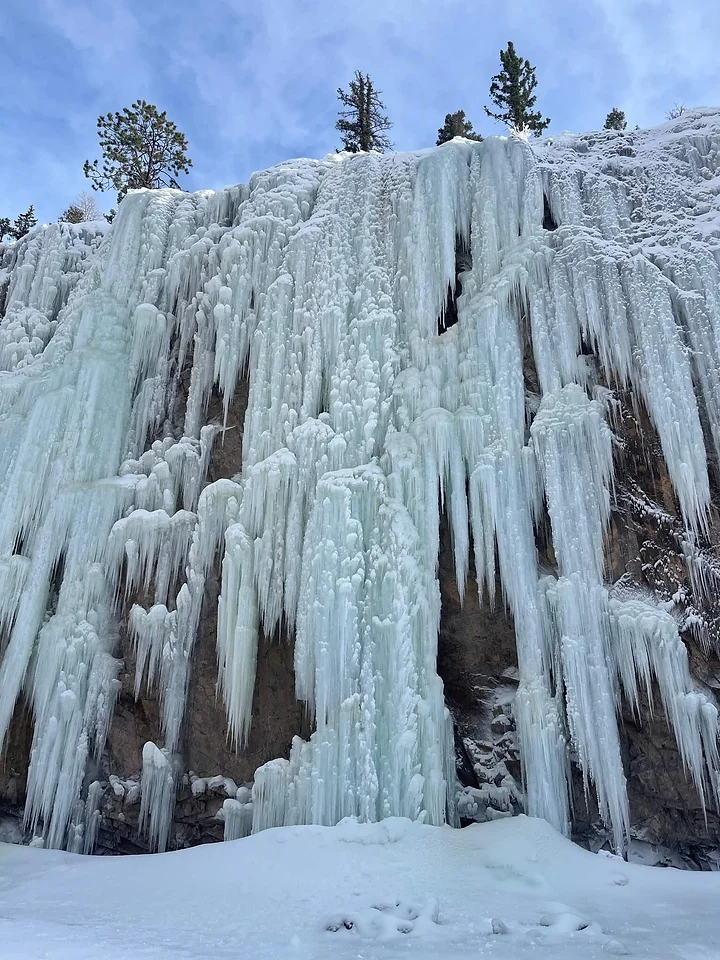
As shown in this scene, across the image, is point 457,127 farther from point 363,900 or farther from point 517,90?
point 363,900

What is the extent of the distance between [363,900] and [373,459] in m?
4.65

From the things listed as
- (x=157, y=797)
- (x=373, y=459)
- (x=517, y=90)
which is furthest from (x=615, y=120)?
(x=157, y=797)

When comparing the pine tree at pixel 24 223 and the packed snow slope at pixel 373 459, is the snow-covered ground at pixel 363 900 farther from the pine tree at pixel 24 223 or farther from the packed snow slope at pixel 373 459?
the pine tree at pixel 24 223

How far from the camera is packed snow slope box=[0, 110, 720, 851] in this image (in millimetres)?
7227

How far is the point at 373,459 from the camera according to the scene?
838cm

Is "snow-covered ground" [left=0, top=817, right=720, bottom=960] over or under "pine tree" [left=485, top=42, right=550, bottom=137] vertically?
under

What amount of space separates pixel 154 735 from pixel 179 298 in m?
6.33

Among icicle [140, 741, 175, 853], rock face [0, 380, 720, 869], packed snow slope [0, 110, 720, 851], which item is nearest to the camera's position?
packed snow slope [0, 110, 720, 851]

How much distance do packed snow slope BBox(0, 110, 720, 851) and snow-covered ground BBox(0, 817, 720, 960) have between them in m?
0.53

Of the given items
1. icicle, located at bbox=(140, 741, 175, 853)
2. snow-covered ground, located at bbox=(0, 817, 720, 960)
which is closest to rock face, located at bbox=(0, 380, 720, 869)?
icicle, located at bbox=(140, 741, 175, 853)

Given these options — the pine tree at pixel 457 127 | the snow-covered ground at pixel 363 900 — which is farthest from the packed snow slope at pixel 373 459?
the pine tree at pixel 457 127

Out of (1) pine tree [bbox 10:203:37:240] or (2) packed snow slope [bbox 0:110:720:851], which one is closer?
(2) packed snow slope [bbox 0:110:720:851]

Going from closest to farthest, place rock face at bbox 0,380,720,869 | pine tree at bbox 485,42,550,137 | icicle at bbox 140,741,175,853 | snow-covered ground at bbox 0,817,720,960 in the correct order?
snow-covered ground at bbox 0,817,720,960 < rock face at bbox 0,380,720,869 < icicle at bbox 140,741,175,853 < pine tree at bbox 485,42,550,137

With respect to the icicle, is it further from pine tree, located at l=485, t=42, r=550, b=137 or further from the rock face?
pine tree, located at l=485, t=42, r=550, b=137
